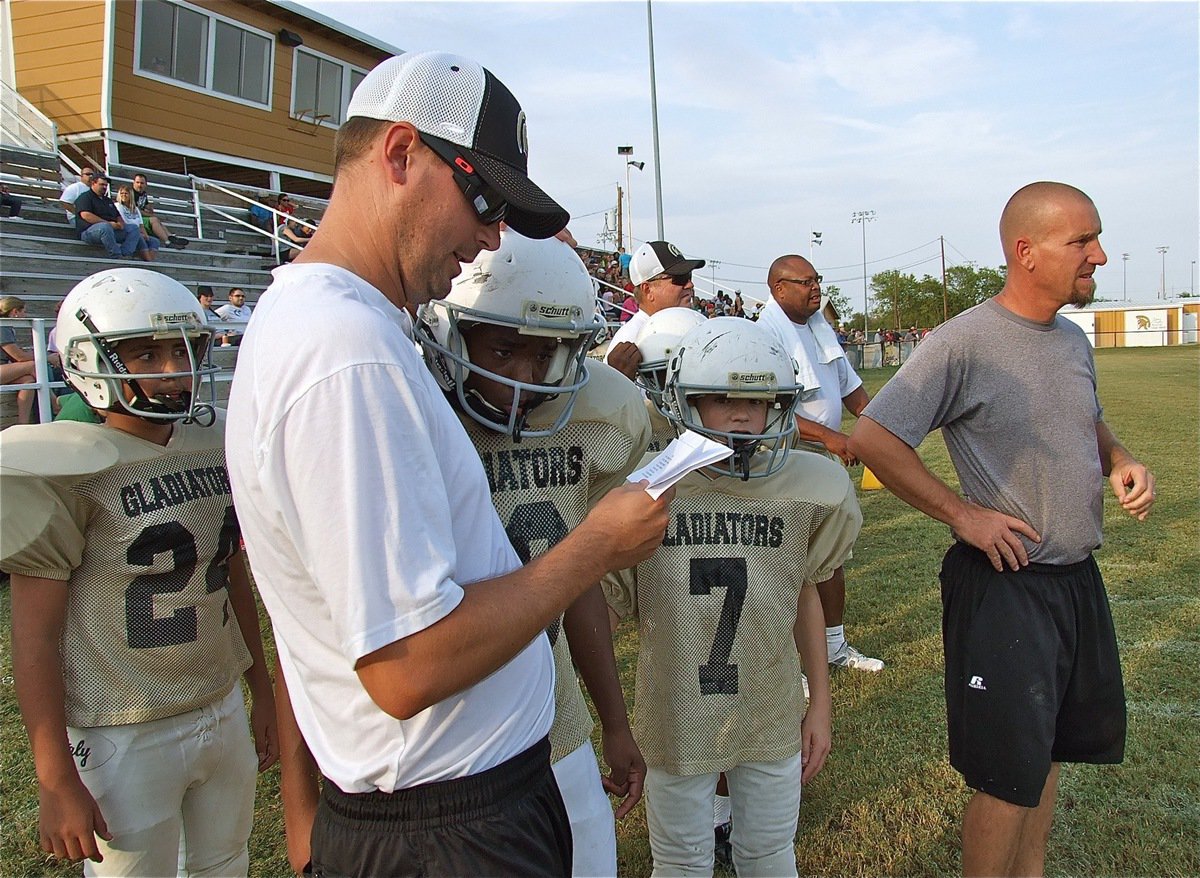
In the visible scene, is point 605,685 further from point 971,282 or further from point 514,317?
point 971,282

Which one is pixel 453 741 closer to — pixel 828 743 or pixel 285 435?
pixel 285 435

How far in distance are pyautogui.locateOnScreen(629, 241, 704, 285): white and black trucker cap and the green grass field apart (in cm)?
197

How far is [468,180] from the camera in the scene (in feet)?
4.22

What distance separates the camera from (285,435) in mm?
1074

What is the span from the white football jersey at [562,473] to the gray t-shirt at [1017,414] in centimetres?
99

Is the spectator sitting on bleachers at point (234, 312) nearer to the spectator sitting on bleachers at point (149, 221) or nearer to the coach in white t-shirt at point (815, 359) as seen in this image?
the spectator sitting on bleachers at point (149, 221)

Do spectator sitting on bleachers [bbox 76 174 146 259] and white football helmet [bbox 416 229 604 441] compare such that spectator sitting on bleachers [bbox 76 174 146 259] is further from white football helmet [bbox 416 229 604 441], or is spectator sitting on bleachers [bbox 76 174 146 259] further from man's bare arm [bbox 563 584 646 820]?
man's bare arm [bbox 563 584 646 820]

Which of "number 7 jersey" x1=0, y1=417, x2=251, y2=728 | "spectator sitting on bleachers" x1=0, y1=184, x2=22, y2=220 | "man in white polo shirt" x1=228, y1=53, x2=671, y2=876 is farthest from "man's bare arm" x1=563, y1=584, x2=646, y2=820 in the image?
"spectator sitting on bleachers" x1=0, y1=184, x2=22, y2=220

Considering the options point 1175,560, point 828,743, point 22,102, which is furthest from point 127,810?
point 22,102

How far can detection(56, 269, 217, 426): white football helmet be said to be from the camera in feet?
7.49

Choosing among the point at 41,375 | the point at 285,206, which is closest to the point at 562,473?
the point at 41,375

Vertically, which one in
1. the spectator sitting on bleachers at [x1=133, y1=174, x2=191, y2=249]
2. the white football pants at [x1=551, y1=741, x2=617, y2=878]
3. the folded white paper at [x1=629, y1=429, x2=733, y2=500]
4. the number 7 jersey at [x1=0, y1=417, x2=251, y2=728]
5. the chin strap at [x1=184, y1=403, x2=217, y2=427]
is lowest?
the white football pants at [x1=551, y1=741, x2=617, y2=878]

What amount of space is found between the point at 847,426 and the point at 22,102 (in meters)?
14.6

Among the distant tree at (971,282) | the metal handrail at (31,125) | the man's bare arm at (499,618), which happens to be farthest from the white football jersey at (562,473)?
the distant tree at (971,282)
